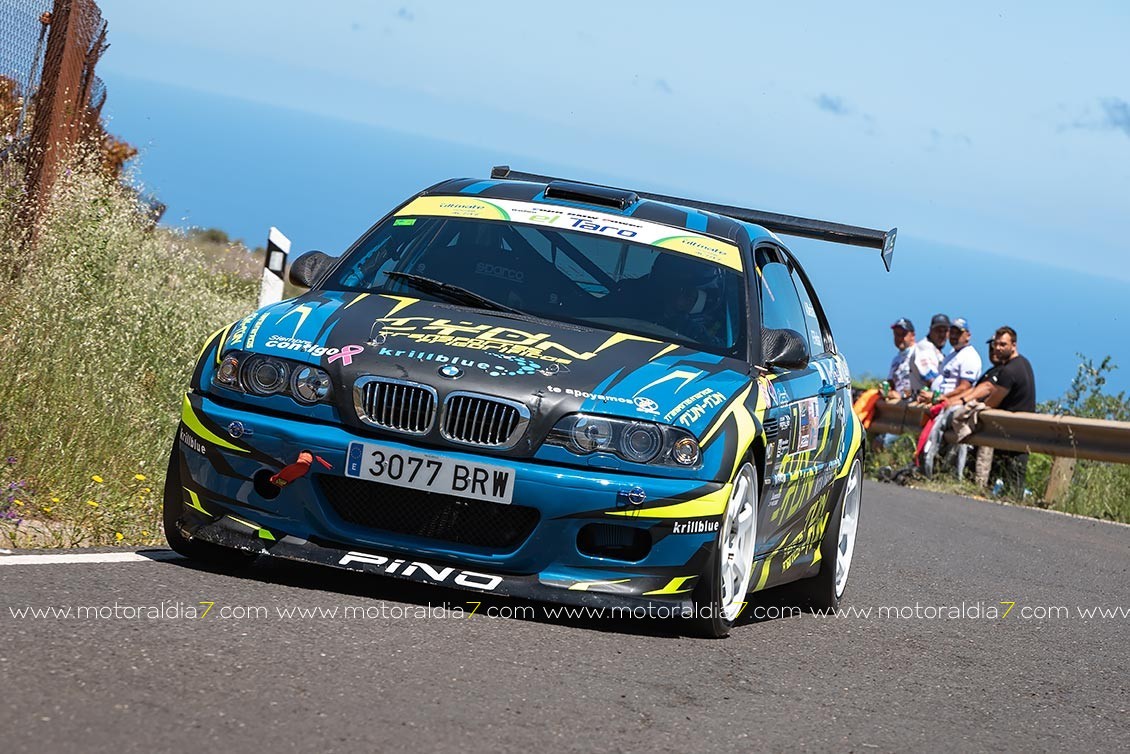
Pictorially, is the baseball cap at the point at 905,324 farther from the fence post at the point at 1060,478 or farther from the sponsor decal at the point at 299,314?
the sponsor decal at the point at 299,314

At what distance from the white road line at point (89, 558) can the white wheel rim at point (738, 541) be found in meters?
2.05

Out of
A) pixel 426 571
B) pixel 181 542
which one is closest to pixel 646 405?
pixel 426 571

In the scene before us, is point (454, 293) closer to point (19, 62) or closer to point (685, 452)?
point (685, 452)

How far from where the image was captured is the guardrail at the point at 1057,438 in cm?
1580

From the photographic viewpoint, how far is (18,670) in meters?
4.34

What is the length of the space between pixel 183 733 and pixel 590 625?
2.44 m

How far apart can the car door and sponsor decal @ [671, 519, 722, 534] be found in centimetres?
67

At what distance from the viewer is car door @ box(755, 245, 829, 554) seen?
6.77 meters

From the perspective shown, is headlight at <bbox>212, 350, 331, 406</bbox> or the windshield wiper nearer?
headlight at <bbox>212, 350, 331, 406</bbox>

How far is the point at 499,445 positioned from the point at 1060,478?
38.0 ft

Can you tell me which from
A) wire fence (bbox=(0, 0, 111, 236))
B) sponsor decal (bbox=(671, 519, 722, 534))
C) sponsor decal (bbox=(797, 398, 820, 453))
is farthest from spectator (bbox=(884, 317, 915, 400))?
sponsor decal (bbox=(671, 519, 722, 534))

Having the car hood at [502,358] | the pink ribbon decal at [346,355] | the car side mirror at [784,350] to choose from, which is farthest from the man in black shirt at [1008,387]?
the pink ribbon decal at [346,355]

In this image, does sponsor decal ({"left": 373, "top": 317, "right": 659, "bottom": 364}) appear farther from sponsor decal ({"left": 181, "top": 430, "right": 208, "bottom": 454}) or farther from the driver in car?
sponsor decal ({"left": 181, "top": 430, "right": 208, "bottom": 454})

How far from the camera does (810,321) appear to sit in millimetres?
8414
